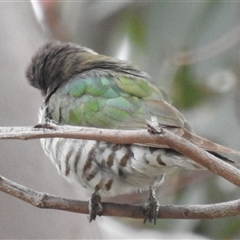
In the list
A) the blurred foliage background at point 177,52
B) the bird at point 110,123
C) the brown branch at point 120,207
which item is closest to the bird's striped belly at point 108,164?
the bird at point 110,123

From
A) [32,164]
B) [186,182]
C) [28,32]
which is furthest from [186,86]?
[32,164]

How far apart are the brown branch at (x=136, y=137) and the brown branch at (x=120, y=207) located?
0.29 metres

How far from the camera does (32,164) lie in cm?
263

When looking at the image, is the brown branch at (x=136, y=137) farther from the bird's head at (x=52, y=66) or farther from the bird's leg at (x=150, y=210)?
the bird's head at (x=52, y=66)

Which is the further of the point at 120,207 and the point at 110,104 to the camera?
the point at 110,104

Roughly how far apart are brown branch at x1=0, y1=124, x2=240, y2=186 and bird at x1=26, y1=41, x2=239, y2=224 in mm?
362

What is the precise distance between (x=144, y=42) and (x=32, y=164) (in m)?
1.28

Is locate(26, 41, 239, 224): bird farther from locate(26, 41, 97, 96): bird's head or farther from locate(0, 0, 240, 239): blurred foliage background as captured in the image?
locate(0, 0, 240, 239): blurred foliage background

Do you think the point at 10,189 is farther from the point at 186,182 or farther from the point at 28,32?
the point at 186,182

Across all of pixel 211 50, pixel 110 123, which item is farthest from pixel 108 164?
pixel 211 50

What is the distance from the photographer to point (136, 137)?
60.2 inches

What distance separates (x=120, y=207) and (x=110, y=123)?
0.29 m

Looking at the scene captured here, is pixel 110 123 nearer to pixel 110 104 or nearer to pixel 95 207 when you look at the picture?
pixel 110 104

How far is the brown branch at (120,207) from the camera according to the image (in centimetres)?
191
